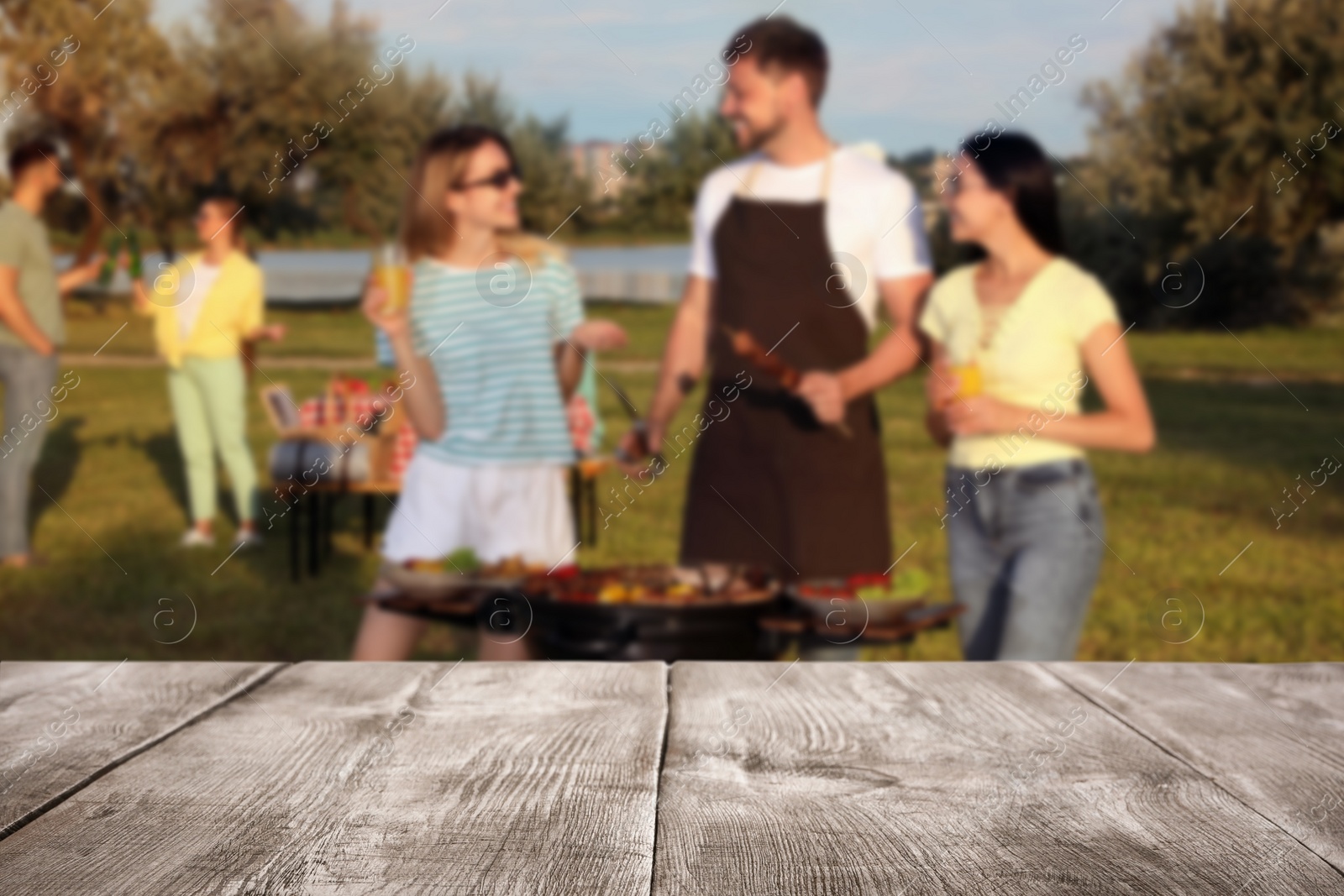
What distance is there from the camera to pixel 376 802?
2.68 ft

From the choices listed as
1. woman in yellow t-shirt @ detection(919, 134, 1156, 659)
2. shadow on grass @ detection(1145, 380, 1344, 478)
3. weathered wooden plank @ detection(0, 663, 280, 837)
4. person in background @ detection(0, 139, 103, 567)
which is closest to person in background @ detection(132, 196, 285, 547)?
person in background @ detection(0, 139, 103, 567)

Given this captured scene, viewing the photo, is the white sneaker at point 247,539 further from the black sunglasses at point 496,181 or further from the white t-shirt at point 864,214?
the white t-shirt at point 864,214

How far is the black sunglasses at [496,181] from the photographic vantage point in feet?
10.6

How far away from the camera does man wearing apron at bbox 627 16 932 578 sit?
117 inches

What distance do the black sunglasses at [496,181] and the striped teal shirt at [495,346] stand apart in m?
0.17

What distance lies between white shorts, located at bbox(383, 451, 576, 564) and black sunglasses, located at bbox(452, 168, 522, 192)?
558 millimetres

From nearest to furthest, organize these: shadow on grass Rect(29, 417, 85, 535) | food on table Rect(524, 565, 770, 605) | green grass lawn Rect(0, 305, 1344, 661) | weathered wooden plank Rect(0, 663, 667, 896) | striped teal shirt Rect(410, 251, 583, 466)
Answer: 1. weathered wooden plank Rect(0, 663, 667, 896)
2. food on table Rect(524, 565, 770, 605)
3. striped teal shirt Rect(410, 251, 583, 466)
4. green grass lawn Rect(0, 305, 1344, 661)
5. shadow on grass Rect(29, 417, 85, 535)

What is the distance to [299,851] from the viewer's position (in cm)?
73

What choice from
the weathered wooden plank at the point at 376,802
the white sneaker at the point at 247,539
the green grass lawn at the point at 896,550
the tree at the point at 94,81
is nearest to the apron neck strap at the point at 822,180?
the green grass lawn at the point at 896,550

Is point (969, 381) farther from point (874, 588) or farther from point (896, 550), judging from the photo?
point (896, 550)

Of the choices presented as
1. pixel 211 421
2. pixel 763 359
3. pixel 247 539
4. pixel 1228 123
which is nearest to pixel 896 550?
pixel 247 539

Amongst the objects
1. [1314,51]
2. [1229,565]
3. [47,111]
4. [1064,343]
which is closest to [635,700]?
[1064,343]

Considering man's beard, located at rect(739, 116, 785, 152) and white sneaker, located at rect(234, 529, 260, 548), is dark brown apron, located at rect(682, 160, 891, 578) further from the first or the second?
white sneaker, located at rect(234, 529, 260, 548)

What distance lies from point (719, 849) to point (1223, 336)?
26389 millimetres
